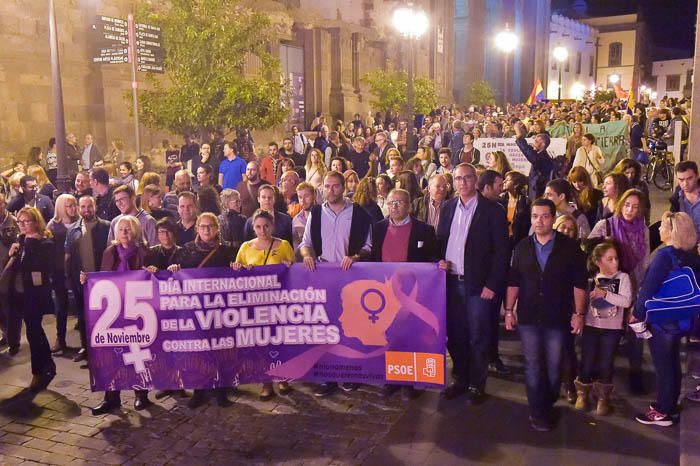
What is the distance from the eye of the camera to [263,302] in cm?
628

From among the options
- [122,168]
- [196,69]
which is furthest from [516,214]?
[196,69]

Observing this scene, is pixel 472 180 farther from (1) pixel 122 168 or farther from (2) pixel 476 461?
(1) pixel 122 168

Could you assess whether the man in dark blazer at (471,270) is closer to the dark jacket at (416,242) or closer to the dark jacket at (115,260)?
the dark jacket at (416,242)

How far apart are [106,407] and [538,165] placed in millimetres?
7270

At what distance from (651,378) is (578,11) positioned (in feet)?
276

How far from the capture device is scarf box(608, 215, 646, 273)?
6.42 metres

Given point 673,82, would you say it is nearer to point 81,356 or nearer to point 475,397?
point 475,397

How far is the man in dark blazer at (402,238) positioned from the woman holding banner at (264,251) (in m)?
0.85

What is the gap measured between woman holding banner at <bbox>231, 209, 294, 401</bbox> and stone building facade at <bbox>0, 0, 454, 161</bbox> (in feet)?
33.7

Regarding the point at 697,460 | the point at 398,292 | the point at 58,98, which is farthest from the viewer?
the point at 58,98

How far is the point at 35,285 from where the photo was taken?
689cm

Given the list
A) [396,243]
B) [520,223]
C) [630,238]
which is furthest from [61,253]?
[630,238]

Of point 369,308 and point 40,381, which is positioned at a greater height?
point 369,308

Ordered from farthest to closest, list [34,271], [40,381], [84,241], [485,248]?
[84,241]
[34,271]
[40,381]
[485,248]
